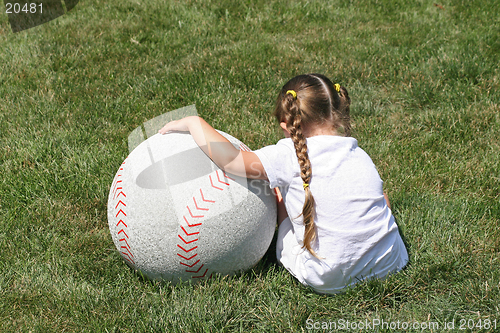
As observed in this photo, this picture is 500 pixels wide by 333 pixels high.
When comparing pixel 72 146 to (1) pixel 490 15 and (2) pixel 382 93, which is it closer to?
(2) pixel 382 93

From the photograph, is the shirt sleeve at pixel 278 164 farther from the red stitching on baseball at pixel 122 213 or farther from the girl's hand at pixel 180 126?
the red stitching on baseball at pixel 122 213

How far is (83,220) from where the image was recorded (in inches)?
137

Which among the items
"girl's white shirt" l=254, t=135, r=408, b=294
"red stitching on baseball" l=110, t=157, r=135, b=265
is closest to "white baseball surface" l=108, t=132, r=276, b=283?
"red stitching on baseball" l=110, t=157, r=135, b=265

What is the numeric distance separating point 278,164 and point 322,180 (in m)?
0.28

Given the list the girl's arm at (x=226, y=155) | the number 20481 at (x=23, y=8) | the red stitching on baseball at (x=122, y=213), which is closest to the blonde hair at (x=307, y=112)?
the girl's arm at (x=226, y=155)

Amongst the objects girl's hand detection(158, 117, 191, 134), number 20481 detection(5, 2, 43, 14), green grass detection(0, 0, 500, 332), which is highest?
number 20481 detection(5, 2, 43, 14)

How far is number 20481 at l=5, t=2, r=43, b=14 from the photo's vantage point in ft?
21.8

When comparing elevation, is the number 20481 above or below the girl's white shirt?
above

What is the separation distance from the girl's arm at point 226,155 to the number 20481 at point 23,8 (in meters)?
5.31

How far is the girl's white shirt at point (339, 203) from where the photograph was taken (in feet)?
8.52

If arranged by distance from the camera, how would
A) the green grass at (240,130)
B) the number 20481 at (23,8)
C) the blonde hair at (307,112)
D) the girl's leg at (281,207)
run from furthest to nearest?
the number 20481 at (23,8) < the girl's leg at (281,207) < the green grass at (240,130) < the blonde hair at (307,112)

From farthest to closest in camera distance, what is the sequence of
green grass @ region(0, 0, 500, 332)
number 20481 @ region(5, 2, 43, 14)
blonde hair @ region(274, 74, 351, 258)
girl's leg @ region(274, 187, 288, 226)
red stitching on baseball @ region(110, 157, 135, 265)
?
1. number 20481 @ region(5, 2, 43, 14)
2. girl's leg @ region(274, 187, 288, 226)
3. green grass @ region(0, 0, 500, 332)
4. red stitching on baseball @ region(110, 157, 135, 265)
5. blonde hair @ region(274, 74, 351, 258)

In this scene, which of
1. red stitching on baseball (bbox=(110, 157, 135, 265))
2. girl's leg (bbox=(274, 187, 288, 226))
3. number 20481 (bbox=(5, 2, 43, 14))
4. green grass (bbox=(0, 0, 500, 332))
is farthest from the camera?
number 20481 (bbox=(5, 2, 43, 14))

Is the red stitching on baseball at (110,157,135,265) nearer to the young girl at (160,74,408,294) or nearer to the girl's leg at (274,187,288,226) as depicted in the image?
the young girl at (160,74,408,294)
